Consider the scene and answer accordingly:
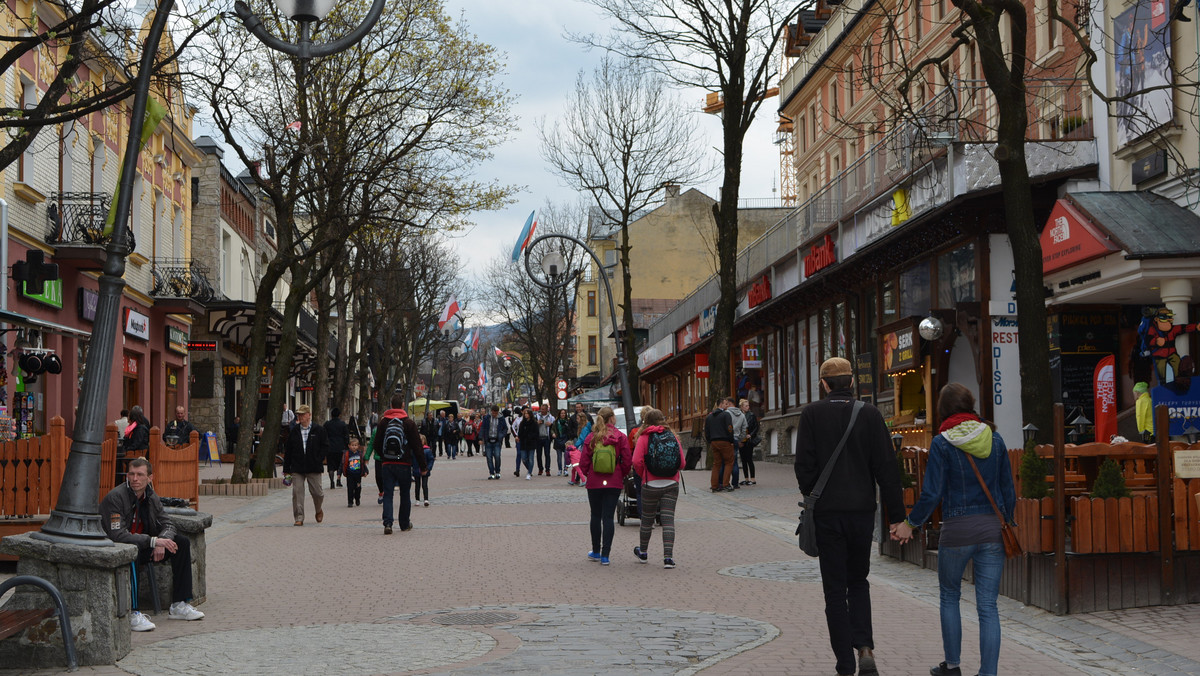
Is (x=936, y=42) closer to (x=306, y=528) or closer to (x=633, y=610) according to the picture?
(x=306, y=528)

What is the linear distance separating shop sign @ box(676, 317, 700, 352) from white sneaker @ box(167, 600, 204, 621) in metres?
34.0

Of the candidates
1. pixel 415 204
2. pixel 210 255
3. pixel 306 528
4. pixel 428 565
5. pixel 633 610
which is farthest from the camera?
pixel 210 255

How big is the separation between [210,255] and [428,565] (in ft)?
112

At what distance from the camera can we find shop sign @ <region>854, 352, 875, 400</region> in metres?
26.5

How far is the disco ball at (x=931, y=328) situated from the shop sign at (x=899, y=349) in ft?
3.54

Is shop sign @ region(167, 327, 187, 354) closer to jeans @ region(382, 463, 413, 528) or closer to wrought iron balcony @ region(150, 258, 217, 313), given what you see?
wrought iron balcony @ region(150, 258, 217, 313)

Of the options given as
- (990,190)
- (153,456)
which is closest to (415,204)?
(990,190)

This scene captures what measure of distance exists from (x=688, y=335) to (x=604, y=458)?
109 feet

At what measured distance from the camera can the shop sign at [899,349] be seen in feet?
75.7

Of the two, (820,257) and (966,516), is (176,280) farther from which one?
(966,516)

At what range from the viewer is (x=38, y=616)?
7691mm

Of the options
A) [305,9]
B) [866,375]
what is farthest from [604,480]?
[866,375]

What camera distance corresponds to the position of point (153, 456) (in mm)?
13961

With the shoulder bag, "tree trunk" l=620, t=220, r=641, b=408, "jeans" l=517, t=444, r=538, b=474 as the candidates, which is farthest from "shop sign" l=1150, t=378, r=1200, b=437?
"tree trunk" l=620, t=220, r=641, b=408
